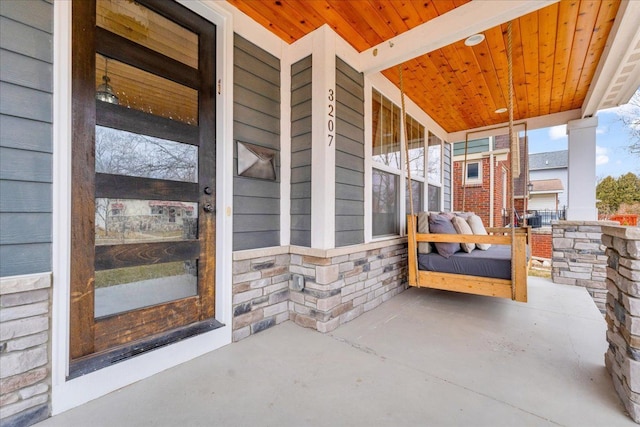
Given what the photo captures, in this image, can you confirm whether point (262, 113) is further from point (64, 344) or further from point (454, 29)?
point (64, 344)

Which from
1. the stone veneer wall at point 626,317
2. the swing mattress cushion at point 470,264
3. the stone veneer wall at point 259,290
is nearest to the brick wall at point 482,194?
the swing mattress cushion at point 470,264

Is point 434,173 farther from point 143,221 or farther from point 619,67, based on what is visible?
point 143,221

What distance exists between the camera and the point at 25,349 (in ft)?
4.49

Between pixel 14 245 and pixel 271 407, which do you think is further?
pixel 271 407

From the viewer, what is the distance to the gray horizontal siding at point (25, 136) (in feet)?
4.39

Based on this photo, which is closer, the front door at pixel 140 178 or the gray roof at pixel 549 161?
the front door at pixel 140 178

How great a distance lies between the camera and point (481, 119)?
498cm

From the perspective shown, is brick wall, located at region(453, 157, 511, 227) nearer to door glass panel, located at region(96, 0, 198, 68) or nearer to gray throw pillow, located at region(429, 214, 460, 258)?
gray throw pillow, located at region(429, 214, 460, 258)

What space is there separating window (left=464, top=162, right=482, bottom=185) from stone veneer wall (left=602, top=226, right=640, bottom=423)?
24.8ft

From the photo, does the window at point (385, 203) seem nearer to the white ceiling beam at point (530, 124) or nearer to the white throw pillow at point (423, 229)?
the white throw pillow at point (423, 229)

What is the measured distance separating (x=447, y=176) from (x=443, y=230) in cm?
305

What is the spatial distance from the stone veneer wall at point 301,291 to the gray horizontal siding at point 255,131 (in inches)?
7.7

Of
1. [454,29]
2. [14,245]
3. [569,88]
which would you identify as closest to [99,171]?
[14,245]

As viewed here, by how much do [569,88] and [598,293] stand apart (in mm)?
2982
